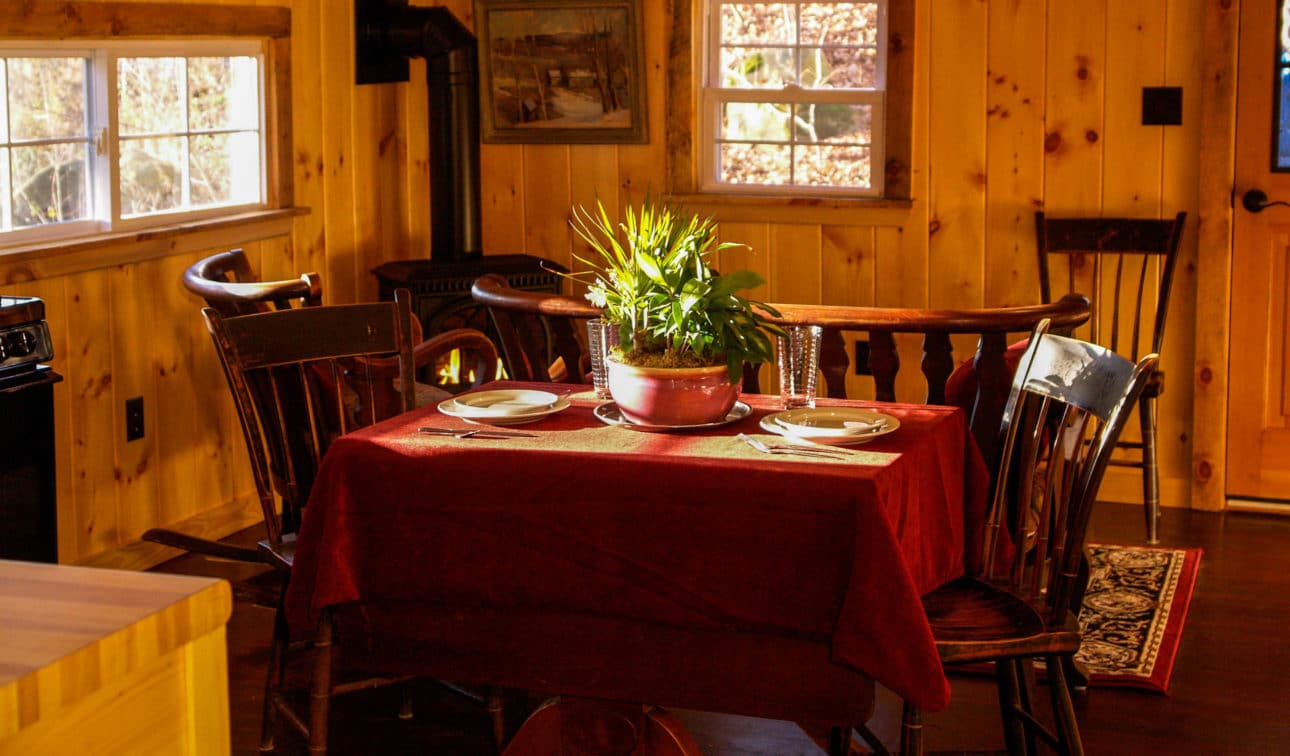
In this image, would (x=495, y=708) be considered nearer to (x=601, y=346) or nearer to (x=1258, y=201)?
(x=601, y=346)

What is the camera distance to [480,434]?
2658 millimetres

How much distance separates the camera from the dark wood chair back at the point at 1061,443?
8.46 feet

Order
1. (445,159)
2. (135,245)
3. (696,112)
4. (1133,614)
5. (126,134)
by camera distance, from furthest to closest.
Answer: (696,112) → (445,159) → (126,134) → (135,245) → (1133,614)

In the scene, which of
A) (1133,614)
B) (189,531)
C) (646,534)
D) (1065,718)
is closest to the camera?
(646,534)

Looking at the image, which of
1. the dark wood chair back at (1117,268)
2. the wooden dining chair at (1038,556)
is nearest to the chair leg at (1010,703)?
the wooden dining chair at (1038,556)

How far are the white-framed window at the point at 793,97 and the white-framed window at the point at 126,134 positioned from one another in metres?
1.70

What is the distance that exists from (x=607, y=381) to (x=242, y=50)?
2.56m

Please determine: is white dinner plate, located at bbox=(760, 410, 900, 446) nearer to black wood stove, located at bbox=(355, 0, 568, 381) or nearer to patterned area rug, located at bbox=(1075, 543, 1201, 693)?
patterned area rug, located at bbox=(1075, 543, 1201, 693)

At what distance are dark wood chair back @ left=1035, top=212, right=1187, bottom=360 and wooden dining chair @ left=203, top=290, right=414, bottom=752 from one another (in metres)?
2.81

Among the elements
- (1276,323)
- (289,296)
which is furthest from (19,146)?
(1276,323)

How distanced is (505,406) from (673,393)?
1.15ft

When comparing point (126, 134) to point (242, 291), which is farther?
point (126, 134)

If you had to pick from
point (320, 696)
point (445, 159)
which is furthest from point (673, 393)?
point (445, 159)

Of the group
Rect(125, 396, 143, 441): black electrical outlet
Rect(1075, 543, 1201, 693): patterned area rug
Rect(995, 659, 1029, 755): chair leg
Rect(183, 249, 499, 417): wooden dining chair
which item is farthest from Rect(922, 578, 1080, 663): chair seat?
Rect(125, 396, 143, 441): black electrical outlet
